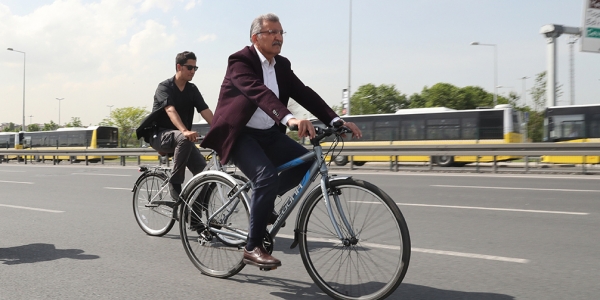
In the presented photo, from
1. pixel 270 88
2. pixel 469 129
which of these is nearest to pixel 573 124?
pixel 469 129

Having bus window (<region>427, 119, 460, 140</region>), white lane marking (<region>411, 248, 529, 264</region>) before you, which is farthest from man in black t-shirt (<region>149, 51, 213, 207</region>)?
bus window (<region>427, 119, 460, 140</region>)

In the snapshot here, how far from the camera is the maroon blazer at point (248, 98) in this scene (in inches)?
145

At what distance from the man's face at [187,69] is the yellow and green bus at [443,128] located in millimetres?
18707

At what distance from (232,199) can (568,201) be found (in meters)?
6.31

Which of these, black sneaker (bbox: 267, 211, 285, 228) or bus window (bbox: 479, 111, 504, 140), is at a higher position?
bus window (bbox: 479, 111, 504, 140)

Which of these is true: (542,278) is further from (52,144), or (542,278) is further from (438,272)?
(52,144)

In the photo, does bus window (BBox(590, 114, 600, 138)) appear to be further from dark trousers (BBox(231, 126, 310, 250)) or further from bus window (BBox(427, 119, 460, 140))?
dark trousers (BBox(231, 126, 310, 250))

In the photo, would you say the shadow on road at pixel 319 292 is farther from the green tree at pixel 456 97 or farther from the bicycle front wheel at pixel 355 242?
the green tree at pixel 456 97

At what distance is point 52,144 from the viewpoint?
1773 inches

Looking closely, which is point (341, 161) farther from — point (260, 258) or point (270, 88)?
point (260, 258)

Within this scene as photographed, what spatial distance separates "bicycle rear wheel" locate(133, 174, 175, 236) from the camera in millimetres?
6074

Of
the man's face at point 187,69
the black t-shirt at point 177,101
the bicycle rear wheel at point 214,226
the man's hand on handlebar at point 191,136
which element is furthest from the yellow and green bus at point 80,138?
the bicycle rear wheel at point 214,226

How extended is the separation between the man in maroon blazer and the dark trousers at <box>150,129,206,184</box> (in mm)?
1808

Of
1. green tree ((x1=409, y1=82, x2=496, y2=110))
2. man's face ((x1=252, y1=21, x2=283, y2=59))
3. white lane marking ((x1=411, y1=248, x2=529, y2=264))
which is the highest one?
green tree ((x1=409, y1=82, x2=496, y2=110))
